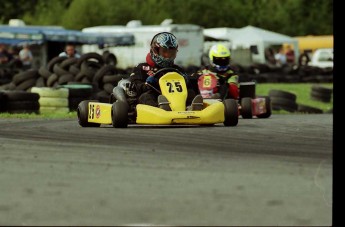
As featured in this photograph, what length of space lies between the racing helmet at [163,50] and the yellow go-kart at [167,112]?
222mm

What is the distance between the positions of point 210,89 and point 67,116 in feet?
6.74

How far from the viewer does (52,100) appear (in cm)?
1661

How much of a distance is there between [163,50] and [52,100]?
441 cm

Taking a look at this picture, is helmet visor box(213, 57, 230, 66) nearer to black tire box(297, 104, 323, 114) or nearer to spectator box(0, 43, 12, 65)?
black tire box(297, 104, 323, 114)

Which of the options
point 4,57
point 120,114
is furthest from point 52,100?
point 4,57

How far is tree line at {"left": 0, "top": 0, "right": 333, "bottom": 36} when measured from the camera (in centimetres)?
5428

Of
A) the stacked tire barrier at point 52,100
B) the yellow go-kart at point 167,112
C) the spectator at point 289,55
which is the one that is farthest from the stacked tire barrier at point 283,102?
the spectator at point 289,55

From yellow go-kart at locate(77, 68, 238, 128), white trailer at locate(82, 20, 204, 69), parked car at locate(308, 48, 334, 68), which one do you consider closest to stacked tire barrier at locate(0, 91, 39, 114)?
yellow go-kart at locate(77, 68, 238, 128)

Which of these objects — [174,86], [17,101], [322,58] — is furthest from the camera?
[322,58]

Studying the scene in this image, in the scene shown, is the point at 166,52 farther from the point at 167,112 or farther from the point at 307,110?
the point at 307,110

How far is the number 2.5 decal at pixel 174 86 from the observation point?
39.5 feet

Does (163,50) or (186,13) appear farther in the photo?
(186,13)

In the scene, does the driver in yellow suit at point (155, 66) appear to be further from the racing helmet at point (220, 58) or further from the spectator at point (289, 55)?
the spectator at point (289, 55)

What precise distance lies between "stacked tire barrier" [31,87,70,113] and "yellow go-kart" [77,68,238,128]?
4.08 m
